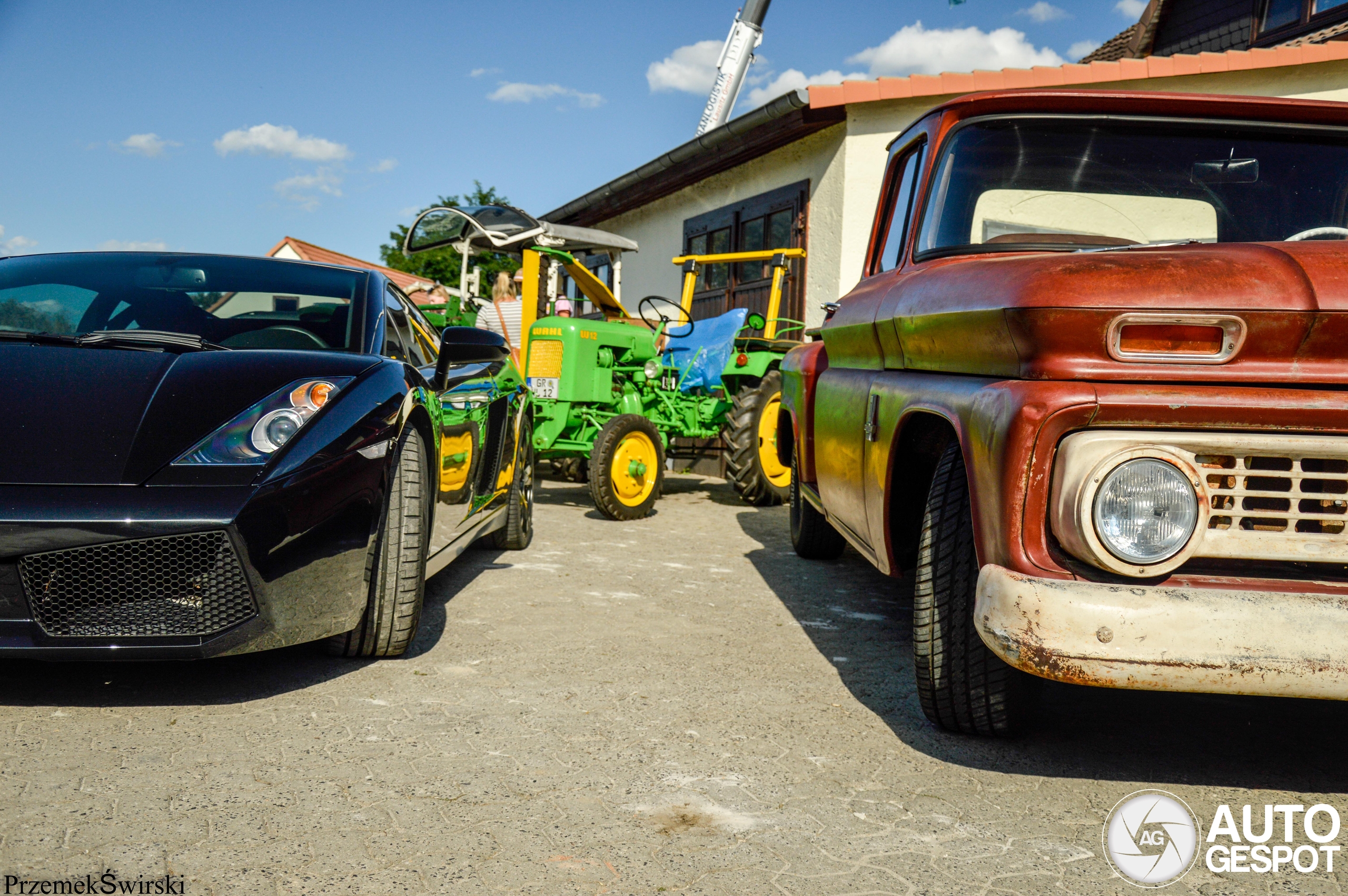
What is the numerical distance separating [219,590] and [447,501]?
48.2 inches

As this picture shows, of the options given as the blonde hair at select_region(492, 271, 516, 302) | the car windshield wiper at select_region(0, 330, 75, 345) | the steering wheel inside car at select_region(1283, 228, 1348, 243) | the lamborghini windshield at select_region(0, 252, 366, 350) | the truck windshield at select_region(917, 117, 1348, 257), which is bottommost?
the car windshield wiper at select_region(0, 330, 75, 345)

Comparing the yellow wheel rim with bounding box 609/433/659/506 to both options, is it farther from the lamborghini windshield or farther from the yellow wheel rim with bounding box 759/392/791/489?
the lamborghini windshield

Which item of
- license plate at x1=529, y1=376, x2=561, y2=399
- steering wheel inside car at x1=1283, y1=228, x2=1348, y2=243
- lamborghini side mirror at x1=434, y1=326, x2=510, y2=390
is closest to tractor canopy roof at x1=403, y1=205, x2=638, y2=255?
license plate at x1=529, y1=376, x2=561, y2=399

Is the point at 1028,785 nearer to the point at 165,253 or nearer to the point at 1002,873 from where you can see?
the point at 1002,873

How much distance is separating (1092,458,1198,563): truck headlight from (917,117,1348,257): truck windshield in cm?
111

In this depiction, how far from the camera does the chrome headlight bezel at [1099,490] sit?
6.68 feet

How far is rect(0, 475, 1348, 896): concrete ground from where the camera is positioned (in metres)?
1.93

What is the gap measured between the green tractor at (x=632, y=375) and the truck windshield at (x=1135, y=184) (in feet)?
13.1

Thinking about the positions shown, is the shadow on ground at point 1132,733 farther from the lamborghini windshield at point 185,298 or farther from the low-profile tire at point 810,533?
the lamborghini windshield at point 185,298

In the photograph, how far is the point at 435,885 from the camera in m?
1.84

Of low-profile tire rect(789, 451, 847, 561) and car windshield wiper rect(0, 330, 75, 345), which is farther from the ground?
car windshield wiper rect(0, 330, 75, 345)

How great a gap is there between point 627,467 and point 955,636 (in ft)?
15.3

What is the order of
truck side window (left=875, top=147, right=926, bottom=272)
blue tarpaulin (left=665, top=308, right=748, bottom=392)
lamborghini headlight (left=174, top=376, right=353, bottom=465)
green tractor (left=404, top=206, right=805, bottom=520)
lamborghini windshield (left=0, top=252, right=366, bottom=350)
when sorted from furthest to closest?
blue tarpaulin (left=665, top=308, right=748, bottom=392), green tractor (left=404, top=206, right=805, bottom=520), truck side window (left=875, top=147, right=926, bottom=272), lamborghini windshield (left=0, top=252, right=366, bottom=350), lamborghini headlight (left=174, top=376, right=353, bottom=465)

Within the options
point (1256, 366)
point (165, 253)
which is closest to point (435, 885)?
point (1256, 366)
